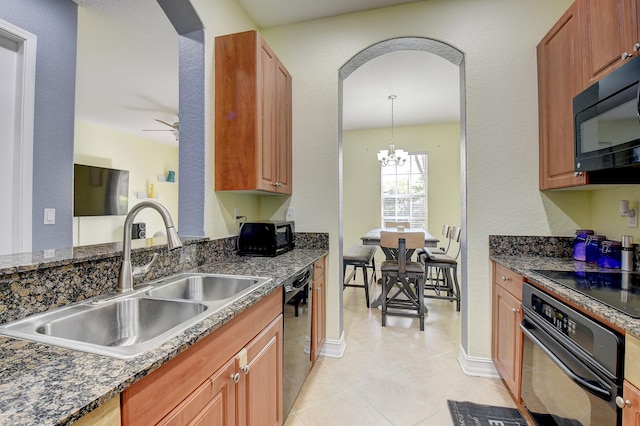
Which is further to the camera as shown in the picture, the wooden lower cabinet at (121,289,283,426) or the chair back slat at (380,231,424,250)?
the chair back slat at (380,231,424,250)

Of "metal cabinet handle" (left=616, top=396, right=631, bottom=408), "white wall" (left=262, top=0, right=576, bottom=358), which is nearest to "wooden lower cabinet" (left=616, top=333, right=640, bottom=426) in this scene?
"metal cabinet handle" (left=616, top=396, right=631, bottom=408)

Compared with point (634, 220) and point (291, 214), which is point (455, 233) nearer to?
point (634, 220)

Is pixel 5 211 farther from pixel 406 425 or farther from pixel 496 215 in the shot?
pixel 496 215

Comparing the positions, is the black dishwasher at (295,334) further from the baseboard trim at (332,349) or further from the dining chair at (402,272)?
the dining chair at (402,272)

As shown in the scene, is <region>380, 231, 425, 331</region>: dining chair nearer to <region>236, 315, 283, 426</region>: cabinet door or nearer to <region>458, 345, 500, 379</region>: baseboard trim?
<region>458, 345, 500, 379</region>: baseboard trim

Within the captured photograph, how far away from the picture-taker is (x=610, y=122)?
125 cm

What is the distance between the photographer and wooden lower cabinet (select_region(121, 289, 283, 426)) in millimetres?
667

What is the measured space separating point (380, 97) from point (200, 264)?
3.32m

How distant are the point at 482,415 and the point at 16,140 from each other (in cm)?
335

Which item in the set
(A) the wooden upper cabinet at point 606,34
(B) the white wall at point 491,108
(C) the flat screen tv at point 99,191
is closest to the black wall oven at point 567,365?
(B) the white wall at point 491,108

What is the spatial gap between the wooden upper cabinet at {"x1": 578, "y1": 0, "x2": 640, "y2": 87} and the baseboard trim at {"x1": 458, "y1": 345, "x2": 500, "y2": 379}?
1.85 meters

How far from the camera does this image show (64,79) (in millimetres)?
2086

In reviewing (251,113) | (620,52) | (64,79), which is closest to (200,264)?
(251,113)

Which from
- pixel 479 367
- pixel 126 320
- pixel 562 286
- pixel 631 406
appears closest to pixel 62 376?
pixel 126 320
